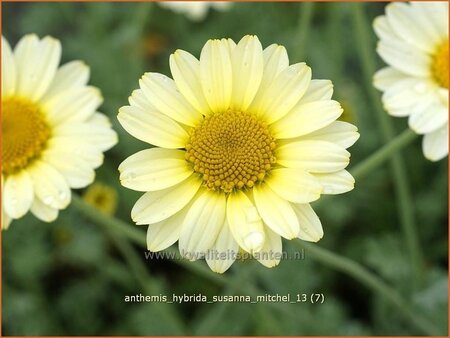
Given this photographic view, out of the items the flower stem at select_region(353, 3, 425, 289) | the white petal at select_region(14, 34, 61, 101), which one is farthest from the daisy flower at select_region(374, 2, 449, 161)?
the white petal at select_region(14, 34, 61, 101)

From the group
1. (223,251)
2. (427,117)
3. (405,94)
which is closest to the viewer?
(223,251)

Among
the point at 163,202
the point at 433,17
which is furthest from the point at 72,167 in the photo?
the point at 433,17

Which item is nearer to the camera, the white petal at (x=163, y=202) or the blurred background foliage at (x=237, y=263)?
the white petal at (x=163, y=202)

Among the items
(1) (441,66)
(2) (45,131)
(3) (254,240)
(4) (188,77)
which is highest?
(1) (441,66)

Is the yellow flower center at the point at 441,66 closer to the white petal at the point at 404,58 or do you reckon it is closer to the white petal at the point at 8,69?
the white petal at the point at 404,58

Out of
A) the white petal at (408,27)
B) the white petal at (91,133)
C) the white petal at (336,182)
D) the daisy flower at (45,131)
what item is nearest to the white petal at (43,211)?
the daisy flower at (45,131)

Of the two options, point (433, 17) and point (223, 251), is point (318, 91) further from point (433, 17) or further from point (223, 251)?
point (433, 17)
